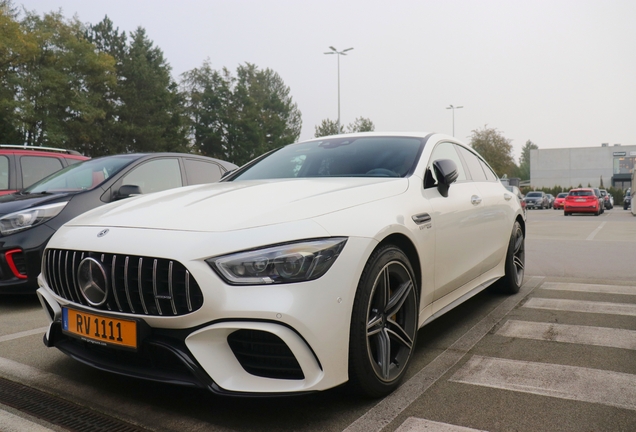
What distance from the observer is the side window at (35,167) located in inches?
283

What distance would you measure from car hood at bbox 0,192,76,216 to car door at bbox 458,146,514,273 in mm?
3667

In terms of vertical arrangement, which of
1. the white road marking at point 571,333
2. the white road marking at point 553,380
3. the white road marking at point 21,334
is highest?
the white road marking at point 21,334

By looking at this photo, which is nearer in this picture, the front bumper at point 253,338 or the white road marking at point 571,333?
the front bumper at point 253,338

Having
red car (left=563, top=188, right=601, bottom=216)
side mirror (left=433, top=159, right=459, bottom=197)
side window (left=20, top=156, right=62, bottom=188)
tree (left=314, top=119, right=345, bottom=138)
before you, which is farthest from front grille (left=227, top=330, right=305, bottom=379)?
tree (left=314, top=119, right=345, bottom=138)

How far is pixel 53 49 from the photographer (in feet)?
97.3

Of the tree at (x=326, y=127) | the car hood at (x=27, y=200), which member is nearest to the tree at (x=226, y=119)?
the tree at (x=326, y=127)

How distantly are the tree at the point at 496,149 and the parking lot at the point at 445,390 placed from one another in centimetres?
5878

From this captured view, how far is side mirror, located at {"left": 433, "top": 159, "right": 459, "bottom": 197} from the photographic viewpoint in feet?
11.4

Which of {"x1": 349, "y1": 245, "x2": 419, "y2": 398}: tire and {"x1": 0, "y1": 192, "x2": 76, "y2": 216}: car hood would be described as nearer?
{"x1": 349, "y1": 245, "x2": 419, "y2": 398}: tire

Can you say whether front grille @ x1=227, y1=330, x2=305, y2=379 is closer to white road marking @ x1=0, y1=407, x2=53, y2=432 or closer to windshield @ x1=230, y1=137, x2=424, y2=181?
white road marking @ x1=0, y1=407, x2=53, y2=432

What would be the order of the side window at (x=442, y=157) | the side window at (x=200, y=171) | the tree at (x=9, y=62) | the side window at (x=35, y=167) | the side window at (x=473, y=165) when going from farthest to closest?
the tree at (x=9, y=62)
the side window at (x=35, y=167)
the side window at (x=200, y=171)
the side window at (x=473, y=165)
the side window at (x=442, y=157)

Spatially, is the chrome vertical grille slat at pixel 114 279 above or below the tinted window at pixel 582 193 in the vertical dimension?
above

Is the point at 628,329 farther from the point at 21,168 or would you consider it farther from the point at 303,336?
the point at 21,168

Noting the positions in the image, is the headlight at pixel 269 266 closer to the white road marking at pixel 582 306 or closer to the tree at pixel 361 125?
the white road marking at pixel 582 306
